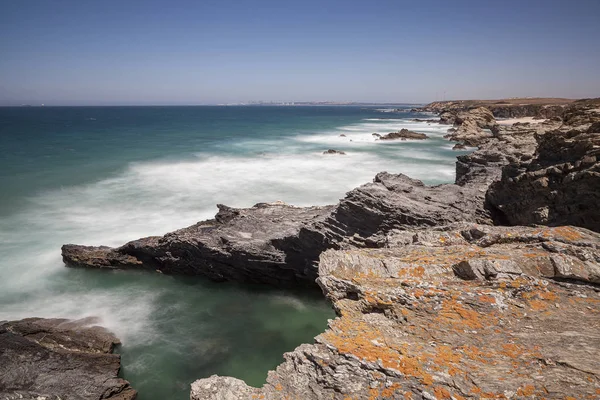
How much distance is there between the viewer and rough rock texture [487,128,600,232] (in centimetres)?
870

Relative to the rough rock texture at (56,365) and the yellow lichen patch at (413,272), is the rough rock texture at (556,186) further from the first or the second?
the rough rock texture at (56,365)

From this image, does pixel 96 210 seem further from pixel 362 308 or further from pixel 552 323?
pixel 552 323

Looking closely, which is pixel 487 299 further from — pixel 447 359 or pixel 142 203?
pixel 142 203

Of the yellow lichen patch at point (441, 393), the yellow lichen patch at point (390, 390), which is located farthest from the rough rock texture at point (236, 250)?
the yellow lichen patch at point (441, 393)

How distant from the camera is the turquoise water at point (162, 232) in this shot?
10727 millimetres

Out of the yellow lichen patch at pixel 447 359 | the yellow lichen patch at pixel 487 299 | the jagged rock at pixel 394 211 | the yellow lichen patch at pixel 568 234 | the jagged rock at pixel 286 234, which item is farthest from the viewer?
the jagged rock at pixel 286 234

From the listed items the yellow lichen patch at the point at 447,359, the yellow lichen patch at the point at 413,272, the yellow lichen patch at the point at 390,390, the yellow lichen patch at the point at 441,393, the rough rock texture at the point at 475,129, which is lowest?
the yellow lichen patch at the point at 390,390

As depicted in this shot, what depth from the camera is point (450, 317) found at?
490 centimetres

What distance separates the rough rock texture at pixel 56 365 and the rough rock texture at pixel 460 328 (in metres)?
5.61

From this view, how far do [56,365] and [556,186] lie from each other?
14.3m

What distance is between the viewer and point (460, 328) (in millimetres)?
4719

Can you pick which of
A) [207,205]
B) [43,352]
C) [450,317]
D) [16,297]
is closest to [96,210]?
[207,205]

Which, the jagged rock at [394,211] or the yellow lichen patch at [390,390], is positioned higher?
the jagged rock at [394,211]

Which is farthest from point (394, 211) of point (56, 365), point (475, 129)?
point (475, 129)
